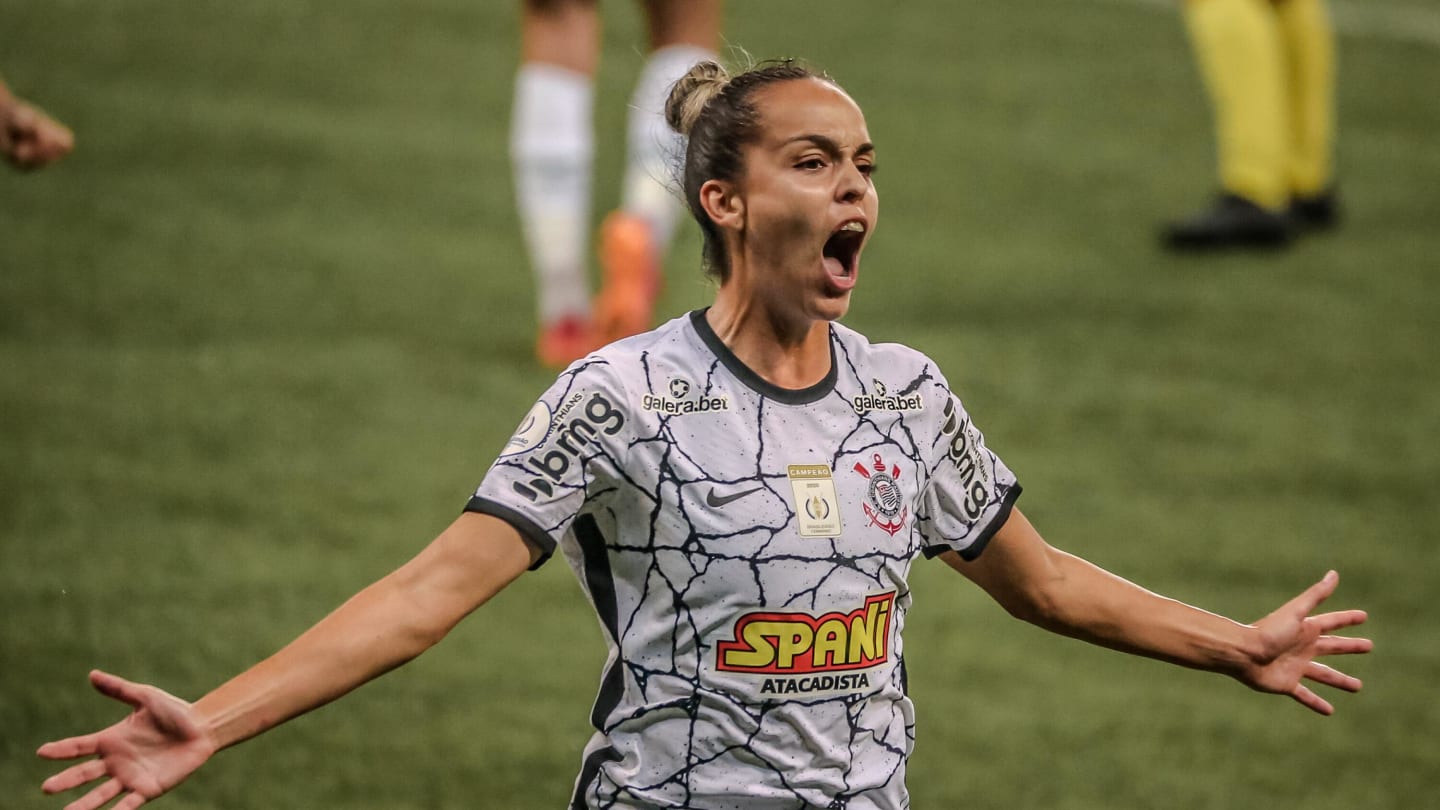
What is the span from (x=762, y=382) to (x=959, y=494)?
1.06ft

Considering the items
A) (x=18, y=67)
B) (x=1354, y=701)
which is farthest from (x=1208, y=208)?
(x=18, y=67)

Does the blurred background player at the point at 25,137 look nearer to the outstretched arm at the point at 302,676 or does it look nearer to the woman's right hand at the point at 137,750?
the outstretched arm at the point at 302,676

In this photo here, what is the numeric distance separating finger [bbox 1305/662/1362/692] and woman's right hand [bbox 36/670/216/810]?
1455 millimetres

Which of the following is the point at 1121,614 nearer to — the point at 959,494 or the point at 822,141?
the point at 959,494

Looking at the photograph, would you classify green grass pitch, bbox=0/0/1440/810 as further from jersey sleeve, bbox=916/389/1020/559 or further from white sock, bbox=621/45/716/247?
jersey sleeve, bbox=916/389/1020/559

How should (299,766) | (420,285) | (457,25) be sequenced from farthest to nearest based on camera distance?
(457,25) < (420,285) < (299,766)

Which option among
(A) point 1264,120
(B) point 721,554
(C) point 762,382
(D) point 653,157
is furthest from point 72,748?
(A) point 1264,120

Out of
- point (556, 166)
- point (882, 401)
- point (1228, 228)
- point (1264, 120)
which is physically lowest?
point (882, 401)

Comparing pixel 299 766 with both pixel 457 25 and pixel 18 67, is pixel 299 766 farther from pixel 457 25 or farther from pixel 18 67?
pixel 457 25

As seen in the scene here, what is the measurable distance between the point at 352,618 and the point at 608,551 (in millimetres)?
348

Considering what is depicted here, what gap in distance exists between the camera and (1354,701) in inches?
176

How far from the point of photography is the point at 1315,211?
26.1 ft

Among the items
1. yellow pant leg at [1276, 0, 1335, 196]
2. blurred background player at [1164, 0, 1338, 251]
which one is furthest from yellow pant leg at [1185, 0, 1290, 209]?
yellow pant leg at [1276, 0, 1335, 196]

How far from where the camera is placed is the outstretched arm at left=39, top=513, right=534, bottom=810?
212cm
